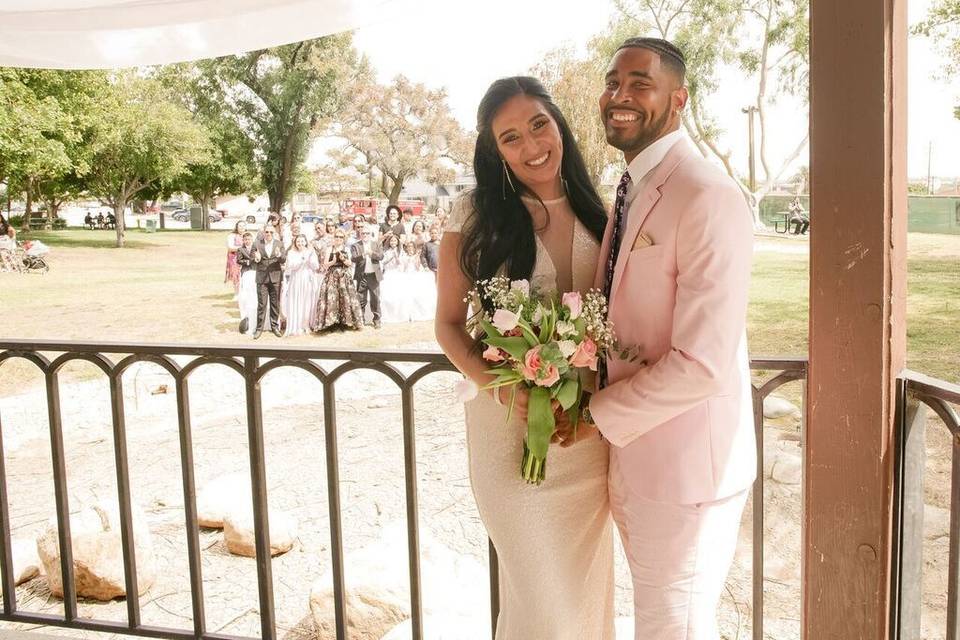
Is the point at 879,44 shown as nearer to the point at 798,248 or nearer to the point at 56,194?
the point at 798,248

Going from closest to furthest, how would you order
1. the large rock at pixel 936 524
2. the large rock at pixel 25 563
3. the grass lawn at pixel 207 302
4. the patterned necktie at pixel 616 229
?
the patterned necktie at pixel 616 229
the large rock at pixel 25 563
the large rock at pixel 936 524
the grass lawn at pixel 207 302

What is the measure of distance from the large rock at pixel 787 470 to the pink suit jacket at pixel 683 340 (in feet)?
19.3

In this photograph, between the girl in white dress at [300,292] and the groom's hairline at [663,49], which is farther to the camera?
the girl in white dress at [300,292]

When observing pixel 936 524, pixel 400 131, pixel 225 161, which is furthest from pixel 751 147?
pixel 225 161

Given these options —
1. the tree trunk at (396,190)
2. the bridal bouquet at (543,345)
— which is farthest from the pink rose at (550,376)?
the tree trunk at (396,190)

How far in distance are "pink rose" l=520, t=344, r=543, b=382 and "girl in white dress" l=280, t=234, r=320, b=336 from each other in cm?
1329

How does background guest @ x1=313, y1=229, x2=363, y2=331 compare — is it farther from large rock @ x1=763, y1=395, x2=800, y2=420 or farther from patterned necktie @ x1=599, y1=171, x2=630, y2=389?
patterned necktie @ x1=599, y1=171, x2=630, y2=389

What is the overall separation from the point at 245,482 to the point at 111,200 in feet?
89.7

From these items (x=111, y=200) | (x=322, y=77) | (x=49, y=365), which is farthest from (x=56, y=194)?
(x=49, y=365)

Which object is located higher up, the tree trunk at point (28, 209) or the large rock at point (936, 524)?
the tree trunk at point (28, 209)

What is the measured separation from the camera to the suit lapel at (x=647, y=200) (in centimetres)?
142

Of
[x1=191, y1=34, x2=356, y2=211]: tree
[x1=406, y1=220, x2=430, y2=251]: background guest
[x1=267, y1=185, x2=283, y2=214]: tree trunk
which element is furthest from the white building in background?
[x1=406, y1=220, x2=430, y2=251]: background guest

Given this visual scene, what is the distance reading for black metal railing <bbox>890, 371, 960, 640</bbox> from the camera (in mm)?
1495

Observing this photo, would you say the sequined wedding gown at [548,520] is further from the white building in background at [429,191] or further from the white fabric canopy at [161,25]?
the white building in background at [429,191]
